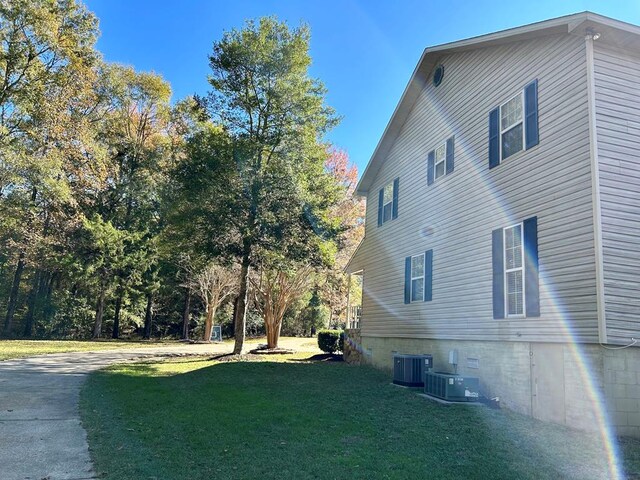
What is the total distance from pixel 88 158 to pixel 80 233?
14.3ft

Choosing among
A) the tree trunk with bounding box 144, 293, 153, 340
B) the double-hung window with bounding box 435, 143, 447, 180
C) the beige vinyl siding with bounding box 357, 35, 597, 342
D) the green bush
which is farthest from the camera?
the tree trunk with bounding box 144, 293, 153, 340

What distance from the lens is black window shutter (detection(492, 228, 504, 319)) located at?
25.9 ft

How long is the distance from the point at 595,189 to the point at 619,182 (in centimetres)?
46

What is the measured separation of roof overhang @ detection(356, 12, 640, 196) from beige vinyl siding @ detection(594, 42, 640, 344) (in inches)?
10.7

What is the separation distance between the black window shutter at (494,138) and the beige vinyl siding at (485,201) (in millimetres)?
159

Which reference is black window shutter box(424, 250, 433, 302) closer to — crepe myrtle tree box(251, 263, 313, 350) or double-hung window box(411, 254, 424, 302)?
double-hung window box(411, 254, 424, 302)

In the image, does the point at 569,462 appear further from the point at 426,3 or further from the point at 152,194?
the point at 152,194

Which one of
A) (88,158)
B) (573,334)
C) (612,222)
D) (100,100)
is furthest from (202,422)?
(100,100)

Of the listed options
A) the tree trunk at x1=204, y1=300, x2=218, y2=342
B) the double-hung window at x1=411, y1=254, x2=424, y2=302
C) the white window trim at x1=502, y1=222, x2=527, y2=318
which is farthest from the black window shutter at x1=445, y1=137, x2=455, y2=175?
the tree trunk at x1=204, y1=300, x2=218, y2=342

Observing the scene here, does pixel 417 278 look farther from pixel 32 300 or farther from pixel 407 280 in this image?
pixel 32 300

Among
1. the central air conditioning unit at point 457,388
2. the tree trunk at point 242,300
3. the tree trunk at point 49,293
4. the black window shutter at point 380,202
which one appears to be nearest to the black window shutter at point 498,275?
the central air conditioning unit at point 457,388

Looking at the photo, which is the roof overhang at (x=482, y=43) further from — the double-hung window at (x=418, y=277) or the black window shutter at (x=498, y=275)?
the double-hung window at (x=418, y=277)

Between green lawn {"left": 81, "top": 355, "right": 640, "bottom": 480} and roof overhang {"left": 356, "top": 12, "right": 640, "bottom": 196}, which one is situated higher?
roof overhang {"left": 356, "top": 12, "right": 640, "bottom": 196}

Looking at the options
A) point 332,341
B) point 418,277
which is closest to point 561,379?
point 418,277
